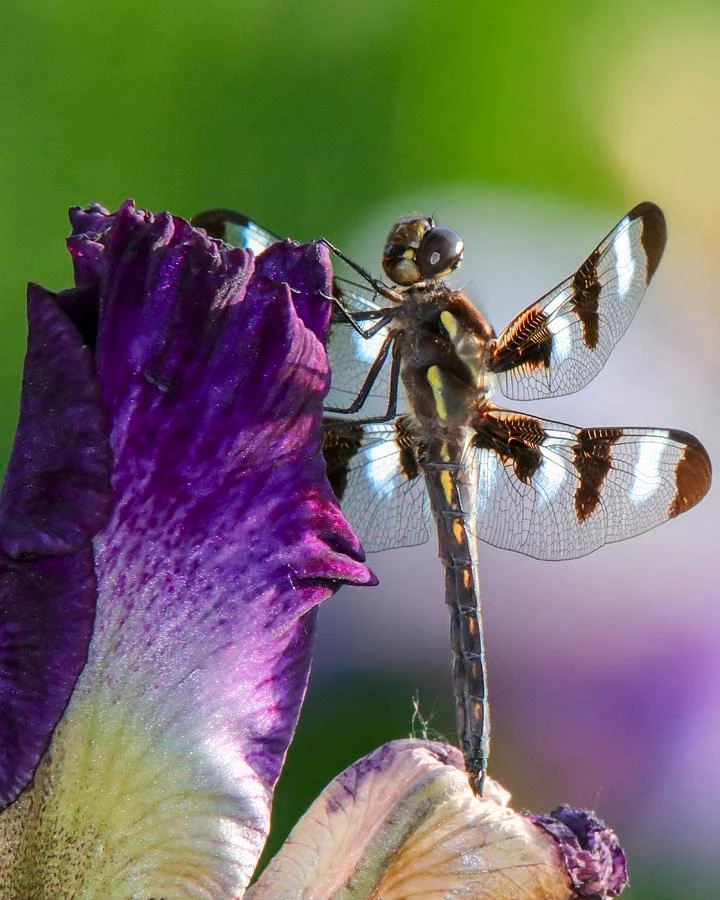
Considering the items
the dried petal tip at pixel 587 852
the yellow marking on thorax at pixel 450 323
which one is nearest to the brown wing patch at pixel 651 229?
the yellow marking on thorax at pixel 450 323

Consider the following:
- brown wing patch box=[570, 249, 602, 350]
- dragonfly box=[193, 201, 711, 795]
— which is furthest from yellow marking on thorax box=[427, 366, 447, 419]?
brown wing patch box=[570, 249, 602, 350]

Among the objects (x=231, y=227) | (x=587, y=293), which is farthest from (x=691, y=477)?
(x=231, y=227)

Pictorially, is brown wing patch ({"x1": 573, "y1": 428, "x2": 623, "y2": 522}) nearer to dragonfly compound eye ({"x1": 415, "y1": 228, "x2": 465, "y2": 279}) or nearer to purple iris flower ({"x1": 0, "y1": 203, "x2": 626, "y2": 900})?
dragonfly compound eye ({"x1": 415, "y1": 228, "x2": 465, "y2": 279})

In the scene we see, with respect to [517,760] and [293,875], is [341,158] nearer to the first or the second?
[517,760]

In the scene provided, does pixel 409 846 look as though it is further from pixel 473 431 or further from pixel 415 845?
pixel 473 431

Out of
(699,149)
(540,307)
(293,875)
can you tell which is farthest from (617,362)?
(293,875)
